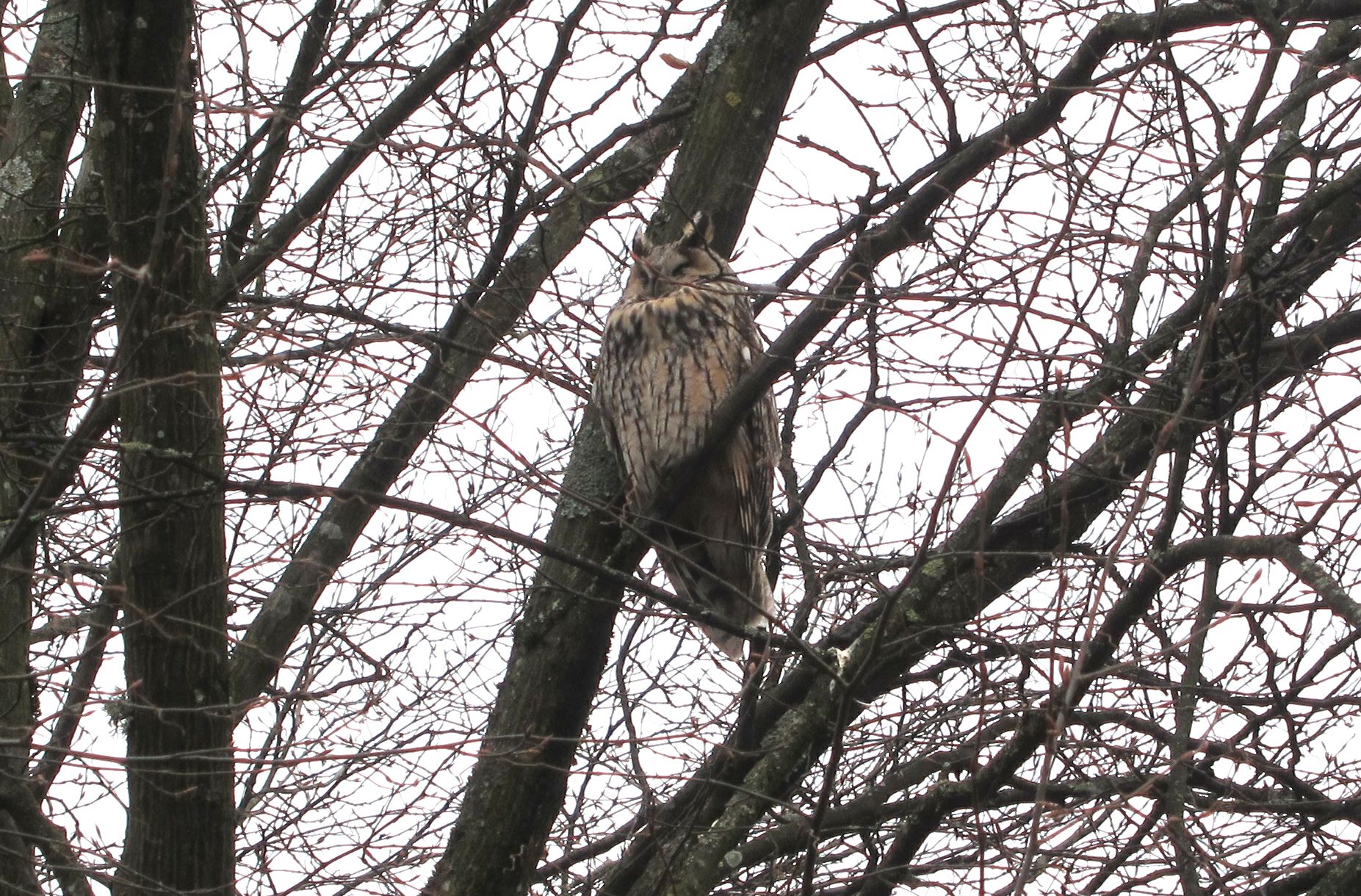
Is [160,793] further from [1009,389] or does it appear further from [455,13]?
[455,13]

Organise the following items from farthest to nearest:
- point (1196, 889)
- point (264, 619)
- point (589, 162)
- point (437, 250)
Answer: point (589, 162) < point (437, 250) < point (264, 619) < point (1196, 889)

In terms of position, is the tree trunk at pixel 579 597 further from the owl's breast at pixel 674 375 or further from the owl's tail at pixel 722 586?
the owl's tail at pixel 722 586

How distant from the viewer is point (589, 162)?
14.6 ft

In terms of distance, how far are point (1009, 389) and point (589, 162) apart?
1983 mm

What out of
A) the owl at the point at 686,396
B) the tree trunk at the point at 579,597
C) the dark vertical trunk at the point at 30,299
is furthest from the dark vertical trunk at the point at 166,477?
the owl at the point at 686,396

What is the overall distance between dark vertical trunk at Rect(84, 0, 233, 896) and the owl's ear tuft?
3.55 feet

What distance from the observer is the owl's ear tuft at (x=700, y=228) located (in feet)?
10.3

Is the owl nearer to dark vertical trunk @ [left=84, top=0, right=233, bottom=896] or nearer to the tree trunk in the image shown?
the tree trunk

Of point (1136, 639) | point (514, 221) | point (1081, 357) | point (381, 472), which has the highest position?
point (514, 221)

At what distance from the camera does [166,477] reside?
2.60 m

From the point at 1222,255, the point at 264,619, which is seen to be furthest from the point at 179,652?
the point at 1222,255

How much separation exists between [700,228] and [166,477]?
1.31 meters

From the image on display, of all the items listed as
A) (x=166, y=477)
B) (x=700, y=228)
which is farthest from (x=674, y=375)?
(x=166, y=477)

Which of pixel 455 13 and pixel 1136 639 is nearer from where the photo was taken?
pixel 1136 639
